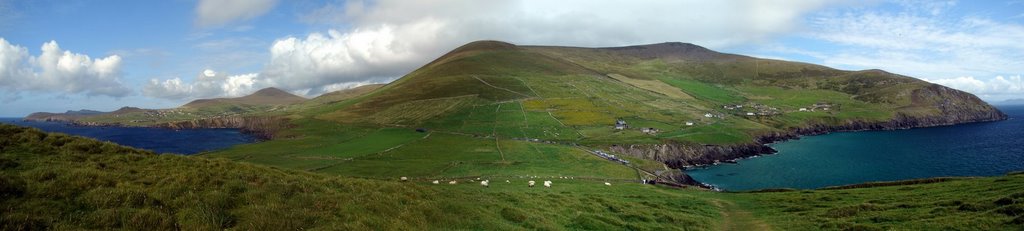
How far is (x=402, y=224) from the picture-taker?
21.3 meters

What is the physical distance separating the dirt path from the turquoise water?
163 feet

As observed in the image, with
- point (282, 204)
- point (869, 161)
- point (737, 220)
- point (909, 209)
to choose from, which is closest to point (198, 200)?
point (282, 204)

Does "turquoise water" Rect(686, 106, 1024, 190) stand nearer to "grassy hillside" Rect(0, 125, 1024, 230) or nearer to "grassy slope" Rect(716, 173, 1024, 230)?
"grassy slope" Rect(716, 173, 1024, 230)

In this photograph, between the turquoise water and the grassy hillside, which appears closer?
the grassy hillside

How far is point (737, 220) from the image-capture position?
42188 millimetres

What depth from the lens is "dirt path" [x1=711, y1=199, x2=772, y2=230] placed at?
38.2m

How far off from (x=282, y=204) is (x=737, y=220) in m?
38.2

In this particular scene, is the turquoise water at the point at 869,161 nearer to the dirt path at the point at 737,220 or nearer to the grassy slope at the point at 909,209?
the dirt path at the point at 737,220

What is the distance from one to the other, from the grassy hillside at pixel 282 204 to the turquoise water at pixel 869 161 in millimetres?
65280

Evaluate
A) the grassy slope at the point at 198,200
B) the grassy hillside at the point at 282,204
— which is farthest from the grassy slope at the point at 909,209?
the grassy slope at the point at 198,200

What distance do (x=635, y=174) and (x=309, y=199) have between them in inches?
2908

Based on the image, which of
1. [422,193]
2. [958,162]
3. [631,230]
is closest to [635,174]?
[631,230]

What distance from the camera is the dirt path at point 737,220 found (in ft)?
125

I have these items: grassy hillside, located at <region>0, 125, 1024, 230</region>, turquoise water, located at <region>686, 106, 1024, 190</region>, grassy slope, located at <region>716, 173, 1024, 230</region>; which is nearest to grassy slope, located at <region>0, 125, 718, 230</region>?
grassy hillside, located at <region>0, 125, 1024, 230</region>
